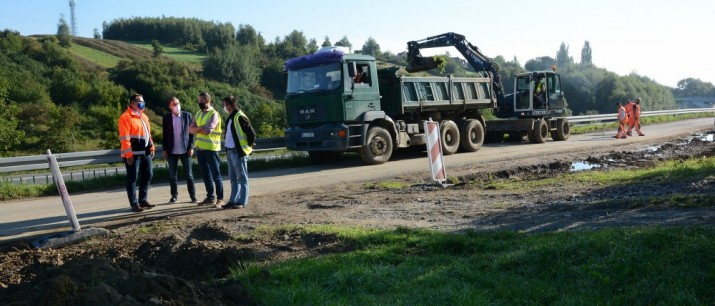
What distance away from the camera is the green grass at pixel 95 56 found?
2571 inches

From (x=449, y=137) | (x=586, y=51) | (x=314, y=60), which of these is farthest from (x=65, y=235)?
(x=586, y=51)

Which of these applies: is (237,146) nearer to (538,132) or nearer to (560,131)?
(538,132)

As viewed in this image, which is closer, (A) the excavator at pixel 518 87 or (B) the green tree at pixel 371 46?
(A) the excavator at pixel 518 87

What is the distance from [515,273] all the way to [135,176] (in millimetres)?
6137

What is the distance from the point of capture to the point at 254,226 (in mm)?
7016

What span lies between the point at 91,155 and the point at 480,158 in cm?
1012

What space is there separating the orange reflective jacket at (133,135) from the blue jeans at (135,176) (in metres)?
0.12

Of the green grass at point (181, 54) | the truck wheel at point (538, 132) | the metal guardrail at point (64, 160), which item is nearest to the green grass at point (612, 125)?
the truck wheel at point (538, 132)

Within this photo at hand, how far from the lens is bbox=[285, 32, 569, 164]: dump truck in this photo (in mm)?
14828

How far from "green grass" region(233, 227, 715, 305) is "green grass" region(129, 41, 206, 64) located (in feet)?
243

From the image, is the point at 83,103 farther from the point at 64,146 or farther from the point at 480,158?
the point at 480,158

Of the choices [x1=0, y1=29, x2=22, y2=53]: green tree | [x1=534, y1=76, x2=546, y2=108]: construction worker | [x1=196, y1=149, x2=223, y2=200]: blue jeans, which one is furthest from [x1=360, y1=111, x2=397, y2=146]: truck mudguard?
[x1=0, y1=29, x2=22, y2=53]: green tree

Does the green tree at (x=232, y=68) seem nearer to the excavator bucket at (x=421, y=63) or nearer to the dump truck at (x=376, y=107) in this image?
the dump truck at (x=376, y=107)

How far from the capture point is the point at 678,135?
23.5 metres
